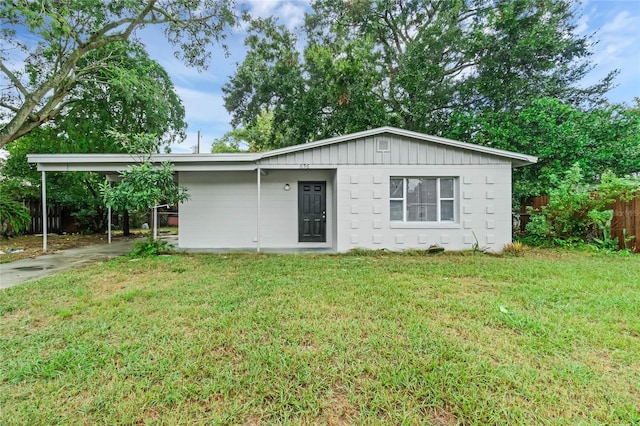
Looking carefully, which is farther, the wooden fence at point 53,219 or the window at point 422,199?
the wooden fence at point 53,219

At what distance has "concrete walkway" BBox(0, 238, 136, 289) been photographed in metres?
5.22

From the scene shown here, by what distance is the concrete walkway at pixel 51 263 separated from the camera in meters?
5.22

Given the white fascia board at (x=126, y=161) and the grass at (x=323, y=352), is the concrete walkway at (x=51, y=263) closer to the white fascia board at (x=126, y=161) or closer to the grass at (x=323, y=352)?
the grass at (x=323, y=352)

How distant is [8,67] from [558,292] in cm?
1692

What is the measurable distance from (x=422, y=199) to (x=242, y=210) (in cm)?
517

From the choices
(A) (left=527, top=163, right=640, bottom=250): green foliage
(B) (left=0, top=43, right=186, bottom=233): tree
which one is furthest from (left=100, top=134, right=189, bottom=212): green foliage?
(A) (left=527, top=163, right=640, bottom=250): green foliage

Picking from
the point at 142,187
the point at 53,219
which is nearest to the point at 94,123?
the point at 53,219

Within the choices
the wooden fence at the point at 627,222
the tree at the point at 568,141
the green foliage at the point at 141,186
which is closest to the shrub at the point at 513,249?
the wooden fence at the point at 627,222

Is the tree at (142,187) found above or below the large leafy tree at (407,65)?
below

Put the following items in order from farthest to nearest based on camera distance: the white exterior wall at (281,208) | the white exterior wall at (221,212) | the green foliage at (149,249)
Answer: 1. the white exterior wall at (281,208)
2. the white exterior wall at (221,212)
3. the green foliage at (149,249)

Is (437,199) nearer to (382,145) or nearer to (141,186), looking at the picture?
(382,145)

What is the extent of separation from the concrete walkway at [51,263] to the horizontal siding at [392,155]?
4833mm

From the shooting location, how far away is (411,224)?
763 cm

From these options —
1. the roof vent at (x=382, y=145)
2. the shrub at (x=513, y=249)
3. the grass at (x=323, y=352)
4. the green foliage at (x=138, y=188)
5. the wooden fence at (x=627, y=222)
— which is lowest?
the grass at (x=323, y=352)
